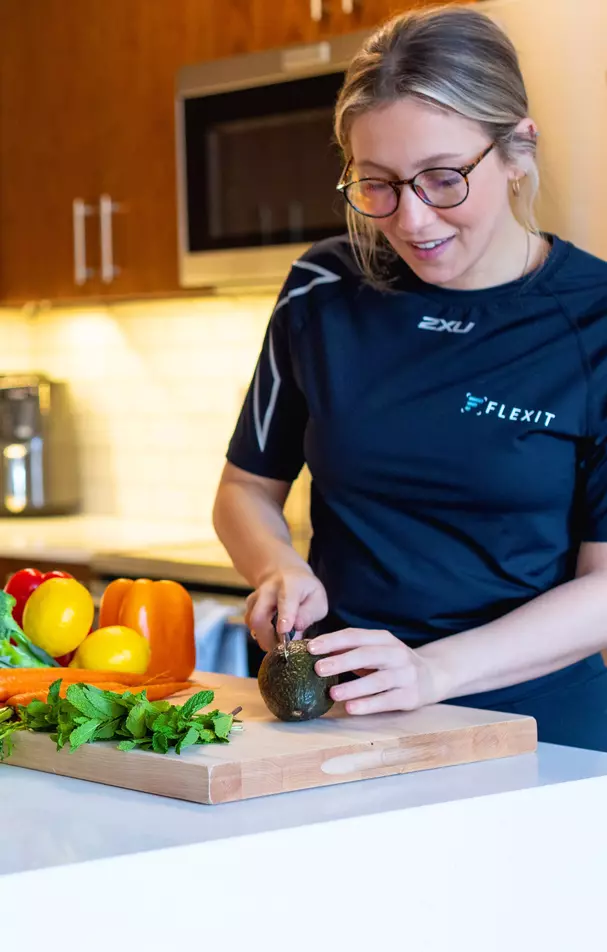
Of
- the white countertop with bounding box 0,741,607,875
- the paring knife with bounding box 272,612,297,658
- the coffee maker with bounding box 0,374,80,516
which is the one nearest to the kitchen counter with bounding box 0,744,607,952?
the white countertop with bounding box 0,741,607,875

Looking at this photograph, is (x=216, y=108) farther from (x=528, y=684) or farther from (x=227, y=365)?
(x=528, y=684)

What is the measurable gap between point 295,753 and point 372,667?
0.17m

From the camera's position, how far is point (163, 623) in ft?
5.19

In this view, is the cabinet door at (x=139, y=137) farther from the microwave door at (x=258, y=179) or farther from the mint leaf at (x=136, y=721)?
the mint leaf at (x=136, y=721)

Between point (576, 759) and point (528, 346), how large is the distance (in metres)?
0.48

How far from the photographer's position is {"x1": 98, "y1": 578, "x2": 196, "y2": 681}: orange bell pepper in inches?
62.1

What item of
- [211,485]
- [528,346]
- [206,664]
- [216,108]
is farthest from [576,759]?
[211,485]

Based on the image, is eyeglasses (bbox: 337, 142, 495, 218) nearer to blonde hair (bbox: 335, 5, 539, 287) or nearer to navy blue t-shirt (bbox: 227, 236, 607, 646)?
blonde hair (bbox: 335, 5, 539, 287)

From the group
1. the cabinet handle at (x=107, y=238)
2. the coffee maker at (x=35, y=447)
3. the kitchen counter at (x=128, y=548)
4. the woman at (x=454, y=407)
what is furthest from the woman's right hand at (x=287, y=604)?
the coffee maker at (x=35, y=447)

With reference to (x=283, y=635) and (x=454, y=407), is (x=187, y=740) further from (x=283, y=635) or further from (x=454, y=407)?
(x=454, y=407)

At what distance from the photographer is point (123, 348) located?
3939 mm

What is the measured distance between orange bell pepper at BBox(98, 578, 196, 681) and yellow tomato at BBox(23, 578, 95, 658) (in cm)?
6

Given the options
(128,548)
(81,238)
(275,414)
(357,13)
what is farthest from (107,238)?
(275,414)

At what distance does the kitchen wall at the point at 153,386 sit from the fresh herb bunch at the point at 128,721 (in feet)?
7.42
